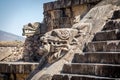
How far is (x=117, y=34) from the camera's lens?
6727 millimetres

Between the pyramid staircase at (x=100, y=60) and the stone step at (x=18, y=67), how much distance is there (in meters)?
1.73

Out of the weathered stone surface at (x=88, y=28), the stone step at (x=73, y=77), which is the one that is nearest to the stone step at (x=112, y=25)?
the weathered stone surface at (x=88, y=28)

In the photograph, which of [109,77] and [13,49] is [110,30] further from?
[13,49]

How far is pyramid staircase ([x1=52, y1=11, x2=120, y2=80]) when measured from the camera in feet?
19.3

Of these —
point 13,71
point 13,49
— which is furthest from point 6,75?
point 13,49

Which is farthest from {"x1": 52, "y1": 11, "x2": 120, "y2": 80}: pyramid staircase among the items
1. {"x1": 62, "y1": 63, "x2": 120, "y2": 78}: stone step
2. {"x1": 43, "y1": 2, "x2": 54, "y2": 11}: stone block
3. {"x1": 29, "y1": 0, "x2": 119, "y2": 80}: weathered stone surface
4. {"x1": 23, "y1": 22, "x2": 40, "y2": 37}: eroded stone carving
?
{"x1": 23, "y1": 22, "x2": 40, "y2": 37}: eroded stone carving

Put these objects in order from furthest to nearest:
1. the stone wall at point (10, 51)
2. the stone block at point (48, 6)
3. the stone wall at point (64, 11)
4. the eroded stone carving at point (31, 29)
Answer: the stone wall at point (10, 51) → the eroded stone carving at point (31, 29) → the stone block at point (48, 6) → the stone wall at point (64, 11)

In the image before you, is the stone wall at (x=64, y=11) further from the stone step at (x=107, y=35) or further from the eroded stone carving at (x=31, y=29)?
the stone step at (x=107, y=35)

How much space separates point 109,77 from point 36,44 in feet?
24.7

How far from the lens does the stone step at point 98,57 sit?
605 centimetres

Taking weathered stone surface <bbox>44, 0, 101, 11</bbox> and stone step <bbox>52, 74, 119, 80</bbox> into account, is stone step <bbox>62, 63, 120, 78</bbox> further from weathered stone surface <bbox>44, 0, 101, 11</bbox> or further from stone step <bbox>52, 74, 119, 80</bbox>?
weathered stone surface <bbox>44, 0, 101, 11</bbox>

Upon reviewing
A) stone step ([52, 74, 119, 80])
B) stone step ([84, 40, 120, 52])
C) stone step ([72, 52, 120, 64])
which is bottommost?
stone step ([52, 74, 119, 80])

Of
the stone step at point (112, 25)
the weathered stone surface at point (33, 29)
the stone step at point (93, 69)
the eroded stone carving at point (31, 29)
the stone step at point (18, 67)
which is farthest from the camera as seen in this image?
Result: the eroded stone carving at point (31, 29)

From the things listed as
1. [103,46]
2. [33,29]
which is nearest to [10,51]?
[33,29]
